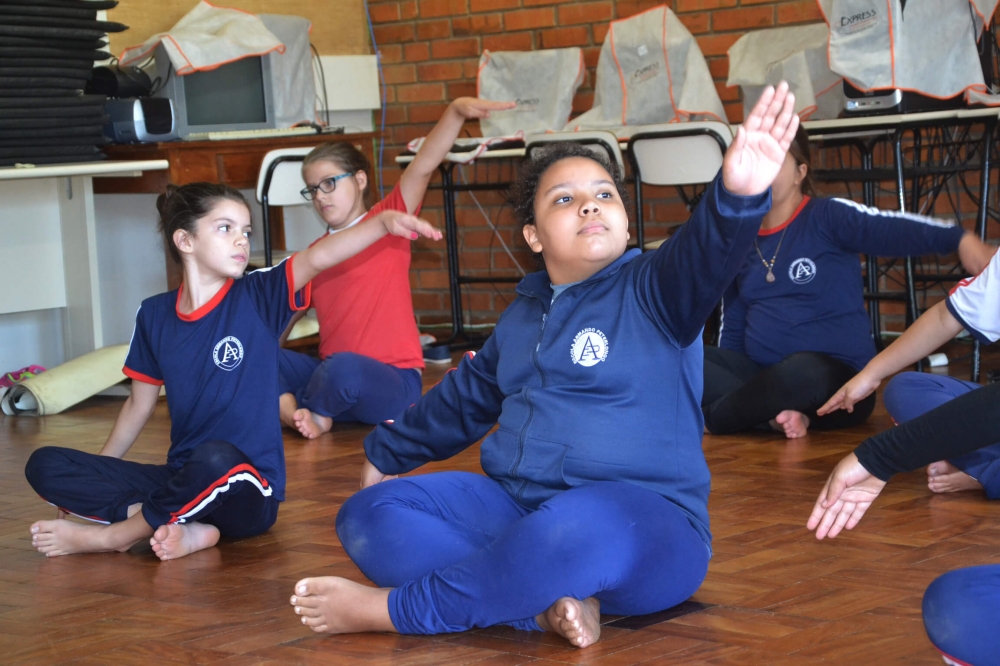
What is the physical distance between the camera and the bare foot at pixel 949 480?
7.38 ft

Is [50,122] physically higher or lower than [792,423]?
higher

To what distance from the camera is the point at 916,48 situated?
3.62m

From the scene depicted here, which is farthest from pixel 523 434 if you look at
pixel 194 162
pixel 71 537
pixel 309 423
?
pixel 194 162

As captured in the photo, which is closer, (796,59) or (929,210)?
(796,59)

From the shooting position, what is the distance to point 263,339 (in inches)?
88.0

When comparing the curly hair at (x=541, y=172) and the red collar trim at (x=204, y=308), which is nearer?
the curly hair at (x=541, y=172)

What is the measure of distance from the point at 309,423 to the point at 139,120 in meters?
1.42

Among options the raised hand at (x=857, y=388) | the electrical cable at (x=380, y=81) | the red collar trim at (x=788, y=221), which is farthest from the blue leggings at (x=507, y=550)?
the electrical cable at (x=380, y=81)

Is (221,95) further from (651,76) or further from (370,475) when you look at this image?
(370,475)

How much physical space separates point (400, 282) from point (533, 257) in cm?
146

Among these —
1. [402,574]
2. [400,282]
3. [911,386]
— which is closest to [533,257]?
[402,574]

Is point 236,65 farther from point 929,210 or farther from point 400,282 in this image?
point 929,210

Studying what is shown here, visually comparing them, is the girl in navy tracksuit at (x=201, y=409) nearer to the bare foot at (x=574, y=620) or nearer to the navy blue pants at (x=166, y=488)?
the navy blue pants at (x=166, y=488)

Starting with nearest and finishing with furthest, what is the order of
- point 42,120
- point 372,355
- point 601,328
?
point 601,328 → point 372,355 → point 42,120
